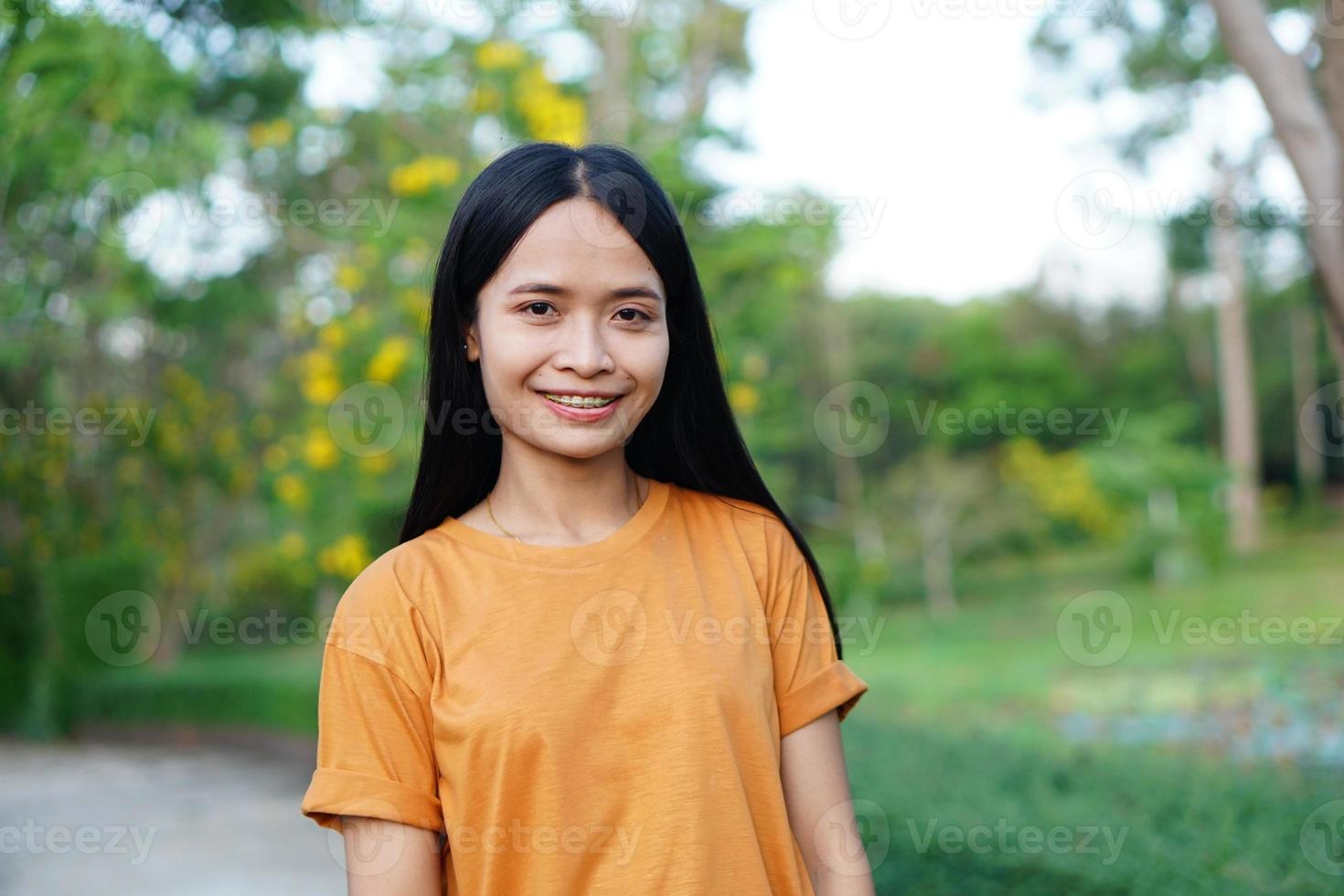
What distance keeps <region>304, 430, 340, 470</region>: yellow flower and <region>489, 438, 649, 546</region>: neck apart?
16.2 feet

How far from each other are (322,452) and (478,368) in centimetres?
491

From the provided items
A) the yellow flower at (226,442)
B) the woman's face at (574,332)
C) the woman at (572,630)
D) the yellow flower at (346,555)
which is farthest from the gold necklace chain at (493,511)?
the yellow flower at (226,442)

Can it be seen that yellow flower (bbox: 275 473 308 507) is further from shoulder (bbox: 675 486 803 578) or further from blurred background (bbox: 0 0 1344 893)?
shoulder (bbox: 675 486 803 578)

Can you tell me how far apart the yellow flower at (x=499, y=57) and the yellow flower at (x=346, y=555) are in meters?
2.32

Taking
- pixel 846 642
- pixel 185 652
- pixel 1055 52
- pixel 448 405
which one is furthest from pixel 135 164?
pixel 185 652

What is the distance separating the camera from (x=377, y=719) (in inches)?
52.3

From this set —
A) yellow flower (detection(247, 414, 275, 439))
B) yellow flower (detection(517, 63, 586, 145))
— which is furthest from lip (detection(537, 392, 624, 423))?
yellow flower (detection(247, 414, 275, 439))

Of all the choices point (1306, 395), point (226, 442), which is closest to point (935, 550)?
point (1306, 395)

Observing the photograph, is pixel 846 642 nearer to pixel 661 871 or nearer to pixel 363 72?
pixel 363 72

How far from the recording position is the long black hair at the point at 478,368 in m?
1.43

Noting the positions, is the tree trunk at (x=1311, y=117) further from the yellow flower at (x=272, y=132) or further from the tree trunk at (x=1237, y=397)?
the tree trunk at (x=1237, y=397)

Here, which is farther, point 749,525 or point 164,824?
point 164,824

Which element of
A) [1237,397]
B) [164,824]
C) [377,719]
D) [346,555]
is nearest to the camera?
[377,719]

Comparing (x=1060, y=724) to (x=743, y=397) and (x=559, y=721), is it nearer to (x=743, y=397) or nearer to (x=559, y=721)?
(x=743, y=397)
